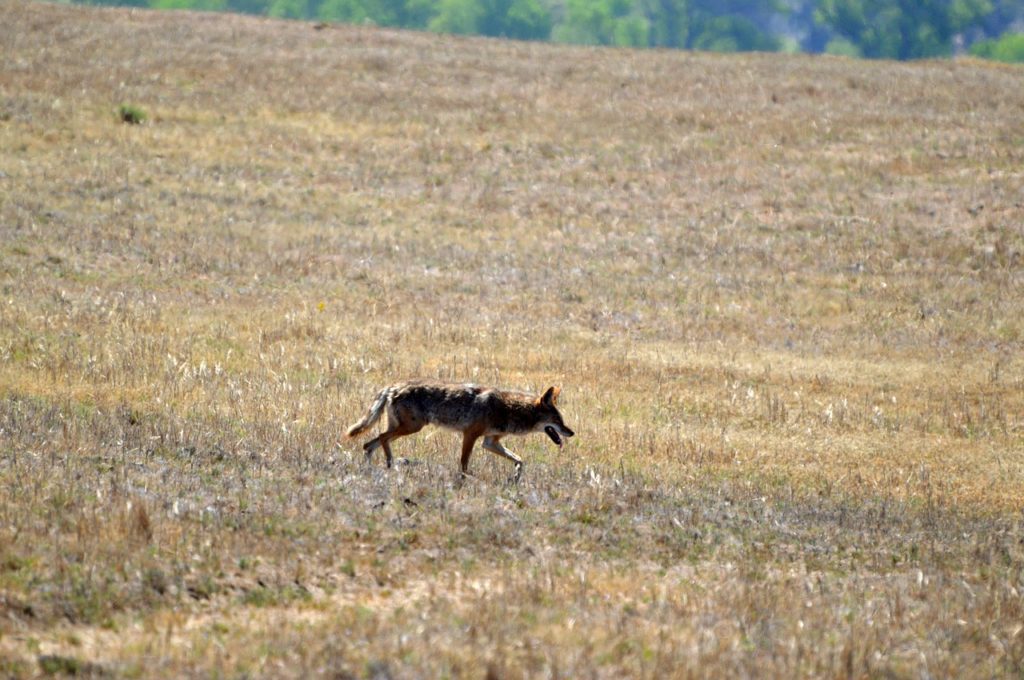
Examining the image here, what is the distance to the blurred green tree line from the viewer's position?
134 metres

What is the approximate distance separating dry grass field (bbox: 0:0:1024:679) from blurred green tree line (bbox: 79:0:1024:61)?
8886cm

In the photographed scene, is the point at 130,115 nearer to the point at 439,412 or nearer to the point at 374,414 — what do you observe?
the point at 374,414

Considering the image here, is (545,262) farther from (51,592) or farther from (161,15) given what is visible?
(161,15)

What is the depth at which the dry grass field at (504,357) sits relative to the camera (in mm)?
7402

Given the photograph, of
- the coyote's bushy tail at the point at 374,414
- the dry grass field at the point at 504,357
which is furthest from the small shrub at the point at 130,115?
the coyote's bushy tail at the point at 374,414

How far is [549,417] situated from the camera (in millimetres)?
12359

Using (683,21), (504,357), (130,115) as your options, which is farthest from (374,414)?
(683,21)

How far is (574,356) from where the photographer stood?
19.4 m

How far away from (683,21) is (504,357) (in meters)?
139

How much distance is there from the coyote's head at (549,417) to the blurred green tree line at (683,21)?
391 ft

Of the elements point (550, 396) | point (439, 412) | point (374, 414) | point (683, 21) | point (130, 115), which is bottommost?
point (374, 414)

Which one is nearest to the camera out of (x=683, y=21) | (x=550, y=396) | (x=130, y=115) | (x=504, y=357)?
(x=550, y=396)

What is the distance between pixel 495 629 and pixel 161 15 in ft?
177

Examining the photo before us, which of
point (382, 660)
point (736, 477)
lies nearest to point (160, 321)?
point (736, 477)
